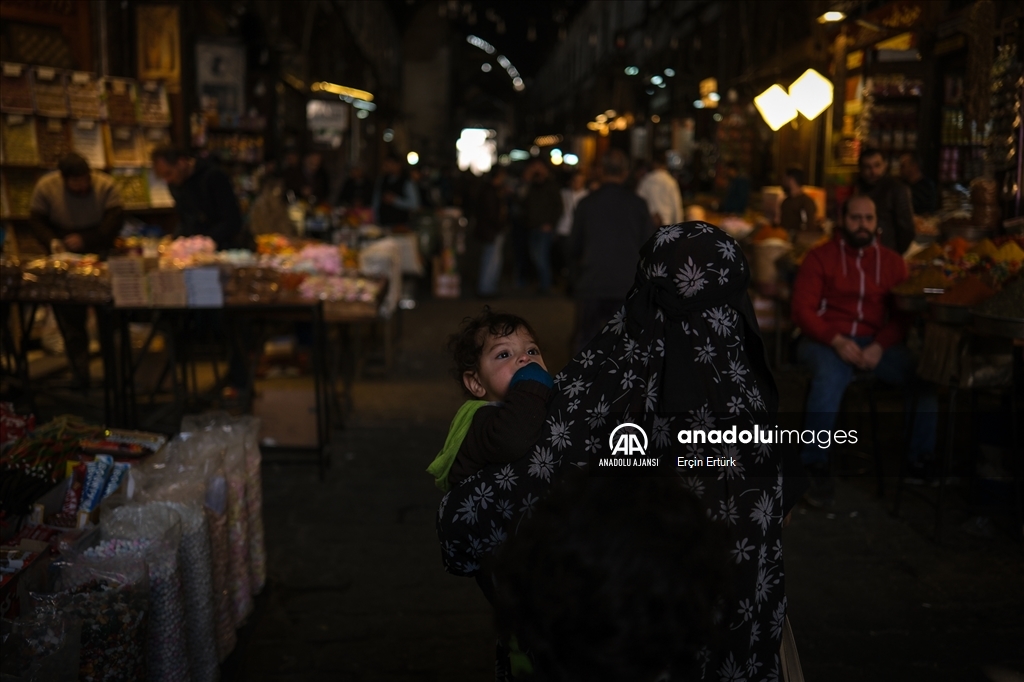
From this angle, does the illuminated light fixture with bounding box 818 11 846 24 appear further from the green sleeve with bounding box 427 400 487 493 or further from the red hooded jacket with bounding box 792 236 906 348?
the green sleeve with bounding box 427 400 487 493

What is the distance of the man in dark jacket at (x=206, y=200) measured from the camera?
7797 mm

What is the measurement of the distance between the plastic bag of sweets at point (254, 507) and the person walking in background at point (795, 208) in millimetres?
7247

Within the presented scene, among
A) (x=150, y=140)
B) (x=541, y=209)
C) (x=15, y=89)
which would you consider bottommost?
(x=541, y=209)

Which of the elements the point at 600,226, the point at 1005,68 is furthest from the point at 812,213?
the point at 600,226

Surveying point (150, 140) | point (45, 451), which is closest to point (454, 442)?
point (45, 451)

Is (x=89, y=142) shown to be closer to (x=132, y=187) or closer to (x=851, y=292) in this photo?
(x=132, y=187)

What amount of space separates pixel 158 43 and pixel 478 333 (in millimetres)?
9398

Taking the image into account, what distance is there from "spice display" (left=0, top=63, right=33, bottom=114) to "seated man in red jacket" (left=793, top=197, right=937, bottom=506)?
6575 mm

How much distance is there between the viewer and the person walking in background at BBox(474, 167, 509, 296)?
1430 centimetres

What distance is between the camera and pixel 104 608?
2.68m

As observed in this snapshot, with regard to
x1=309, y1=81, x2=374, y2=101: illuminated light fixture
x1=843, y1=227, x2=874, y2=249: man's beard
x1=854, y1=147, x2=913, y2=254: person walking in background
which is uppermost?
x1=309, y1=81, x2=374, y2=101: illuminated light fixture

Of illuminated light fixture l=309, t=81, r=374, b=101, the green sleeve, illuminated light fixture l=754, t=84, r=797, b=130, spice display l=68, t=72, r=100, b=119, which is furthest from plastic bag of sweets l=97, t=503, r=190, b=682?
illuminated light fixture l=309, t=81, r=374, b=101

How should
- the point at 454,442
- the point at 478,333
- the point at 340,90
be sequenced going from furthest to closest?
the point at 340,90
the point at 478,333
the point at 454,442

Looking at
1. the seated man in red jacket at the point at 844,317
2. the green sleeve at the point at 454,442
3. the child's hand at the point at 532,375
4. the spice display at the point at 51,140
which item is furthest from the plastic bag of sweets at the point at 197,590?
the spice display at the point at 51,140
